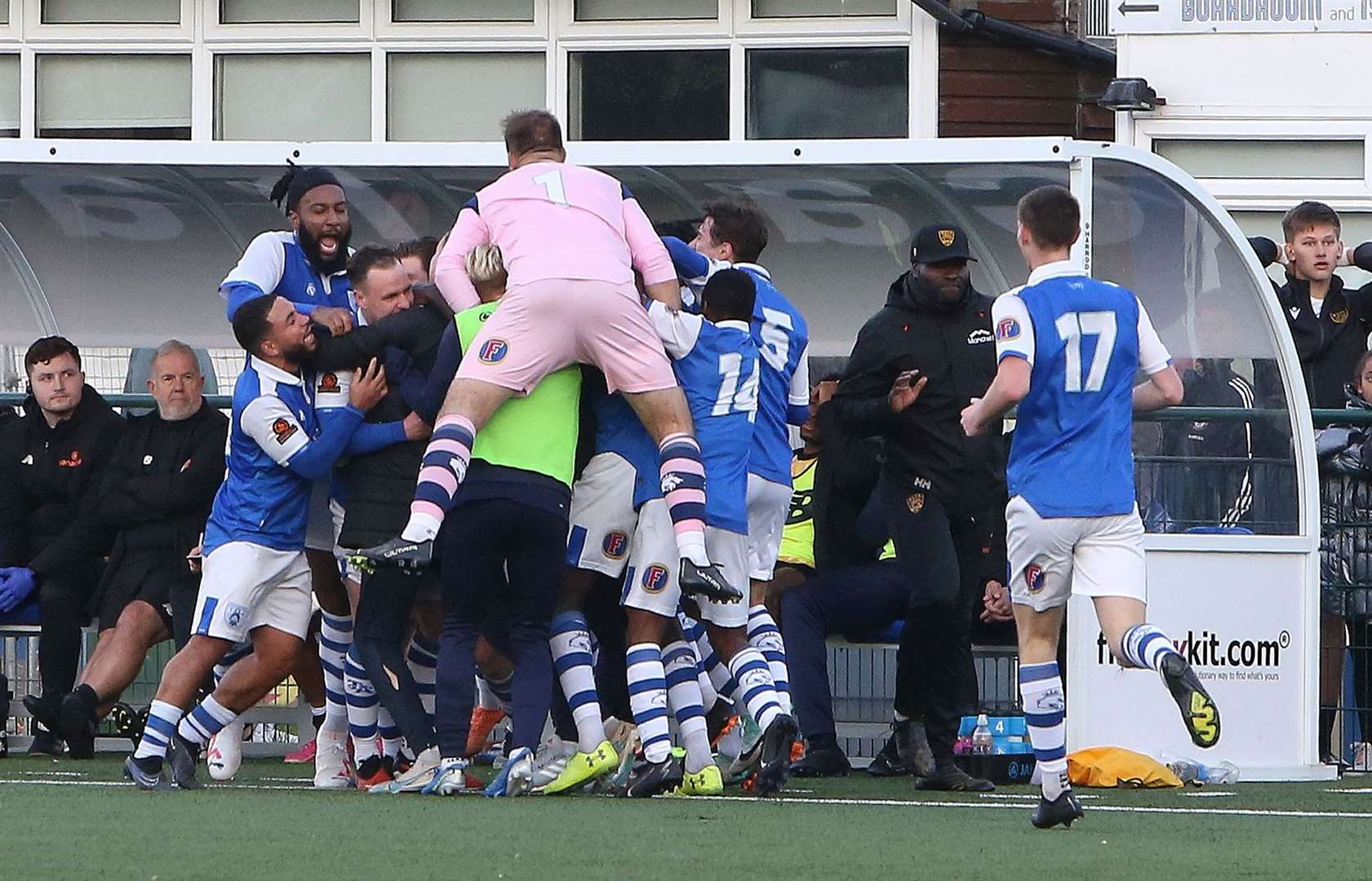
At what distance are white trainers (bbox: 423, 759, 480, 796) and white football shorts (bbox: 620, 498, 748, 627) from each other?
2.52ft

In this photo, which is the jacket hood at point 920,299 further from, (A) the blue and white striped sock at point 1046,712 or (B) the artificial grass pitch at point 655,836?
(A) the blue and white striped sock at point 1046,712

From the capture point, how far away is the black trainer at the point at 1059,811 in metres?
6.92

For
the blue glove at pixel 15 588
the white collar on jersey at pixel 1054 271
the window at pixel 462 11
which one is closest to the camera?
the white collar on jersey at pixel 1054 271

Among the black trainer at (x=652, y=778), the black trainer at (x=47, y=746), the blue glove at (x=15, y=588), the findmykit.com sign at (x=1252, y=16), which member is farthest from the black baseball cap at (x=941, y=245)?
the findmykit.com sign at (x=1252, y=16)

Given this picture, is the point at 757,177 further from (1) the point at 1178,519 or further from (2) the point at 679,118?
(2) the point at 679,118

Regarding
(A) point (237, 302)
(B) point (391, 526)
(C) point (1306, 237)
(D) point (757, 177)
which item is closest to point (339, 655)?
(B) point (391, 526)

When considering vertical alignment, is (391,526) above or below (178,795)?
above

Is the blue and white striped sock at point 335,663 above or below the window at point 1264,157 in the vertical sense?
below

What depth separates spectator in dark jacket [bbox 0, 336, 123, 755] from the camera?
33.5ft

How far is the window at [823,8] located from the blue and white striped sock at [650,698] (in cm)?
868

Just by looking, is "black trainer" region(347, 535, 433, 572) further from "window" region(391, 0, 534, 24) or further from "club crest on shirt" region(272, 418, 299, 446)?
"window" region(391, 0, 534, 24)

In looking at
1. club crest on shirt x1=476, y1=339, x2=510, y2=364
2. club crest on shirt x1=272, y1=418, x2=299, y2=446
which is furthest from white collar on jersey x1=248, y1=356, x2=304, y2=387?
club crest on shirt x1=476, y1=339, x2=510, y2=364

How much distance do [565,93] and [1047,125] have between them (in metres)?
3.18

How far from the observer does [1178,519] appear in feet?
32.3
